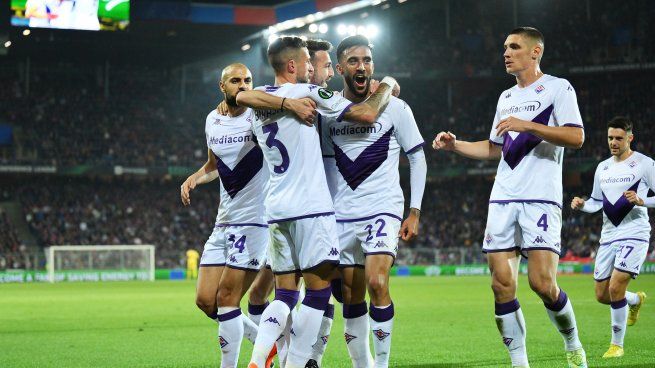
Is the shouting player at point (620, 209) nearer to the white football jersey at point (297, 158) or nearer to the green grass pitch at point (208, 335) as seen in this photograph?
the green grass pitch at point (208, 335)

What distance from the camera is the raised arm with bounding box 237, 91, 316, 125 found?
6594 mm

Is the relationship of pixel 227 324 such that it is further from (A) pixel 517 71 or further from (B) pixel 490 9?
(B) pixel 490 9

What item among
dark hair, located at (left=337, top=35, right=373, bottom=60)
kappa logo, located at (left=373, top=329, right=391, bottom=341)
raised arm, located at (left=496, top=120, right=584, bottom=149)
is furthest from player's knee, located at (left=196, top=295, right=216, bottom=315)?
raised arm, located at (left=496, top=120, right=584, bottom=149)

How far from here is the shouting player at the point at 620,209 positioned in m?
10.7

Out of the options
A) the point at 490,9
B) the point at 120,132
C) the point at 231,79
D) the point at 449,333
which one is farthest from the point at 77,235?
the point at 231,79

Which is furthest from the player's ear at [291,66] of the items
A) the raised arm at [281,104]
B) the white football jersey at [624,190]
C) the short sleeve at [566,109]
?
the white football jersey at [624,190]

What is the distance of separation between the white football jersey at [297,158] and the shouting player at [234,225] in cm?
118

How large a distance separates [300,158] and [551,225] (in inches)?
91.3

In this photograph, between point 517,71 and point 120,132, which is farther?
point 120,132

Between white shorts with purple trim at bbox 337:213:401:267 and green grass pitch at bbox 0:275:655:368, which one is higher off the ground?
white shorts with purple trim at bbox 337:213:401:267

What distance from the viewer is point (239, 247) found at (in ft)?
26.2

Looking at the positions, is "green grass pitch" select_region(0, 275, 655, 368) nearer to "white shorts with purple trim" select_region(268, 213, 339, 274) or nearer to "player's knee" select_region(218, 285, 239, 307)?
"player's knee" select_region(218, 285, 239, 307)

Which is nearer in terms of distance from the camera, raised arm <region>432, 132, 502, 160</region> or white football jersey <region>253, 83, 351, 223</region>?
white football jersey <region>253, 83, 351, 223</region>

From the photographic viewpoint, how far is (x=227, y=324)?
7863 mm
